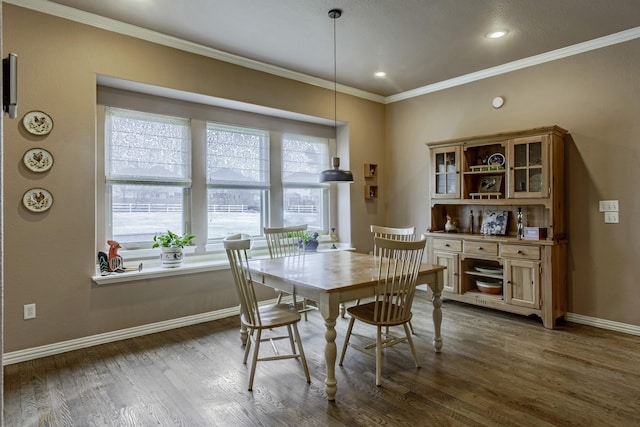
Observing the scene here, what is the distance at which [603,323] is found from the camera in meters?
3.82

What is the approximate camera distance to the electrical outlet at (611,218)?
3738mm

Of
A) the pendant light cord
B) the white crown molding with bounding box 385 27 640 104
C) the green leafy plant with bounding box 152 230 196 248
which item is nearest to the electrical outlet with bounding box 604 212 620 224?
the white crown molding with bounding box 385 27 640 104

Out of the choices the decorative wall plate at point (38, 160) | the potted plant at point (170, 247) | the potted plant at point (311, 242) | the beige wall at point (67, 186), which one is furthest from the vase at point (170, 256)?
the potted plant at point (311, 242)

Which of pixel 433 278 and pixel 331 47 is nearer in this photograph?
pixel 433 278

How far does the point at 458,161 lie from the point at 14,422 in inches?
177

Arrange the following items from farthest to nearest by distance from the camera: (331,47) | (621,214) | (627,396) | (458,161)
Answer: (458,161), (331,47), (621,214), (627,396)

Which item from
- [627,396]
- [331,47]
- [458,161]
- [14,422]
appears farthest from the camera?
[458,161]

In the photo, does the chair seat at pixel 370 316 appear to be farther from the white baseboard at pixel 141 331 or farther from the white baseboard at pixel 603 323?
the white baseboard at pixel 603 323

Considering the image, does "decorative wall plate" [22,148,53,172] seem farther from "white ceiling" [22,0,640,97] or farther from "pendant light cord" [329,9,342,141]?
"pendant light cord" [329,9,342,141]

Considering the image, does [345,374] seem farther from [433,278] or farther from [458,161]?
[458,161]

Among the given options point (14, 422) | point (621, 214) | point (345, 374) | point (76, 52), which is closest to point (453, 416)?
point (345, 374)

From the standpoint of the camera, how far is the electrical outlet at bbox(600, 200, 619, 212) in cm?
374

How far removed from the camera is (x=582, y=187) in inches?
155

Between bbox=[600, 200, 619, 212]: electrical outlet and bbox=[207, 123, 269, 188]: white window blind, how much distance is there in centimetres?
363
